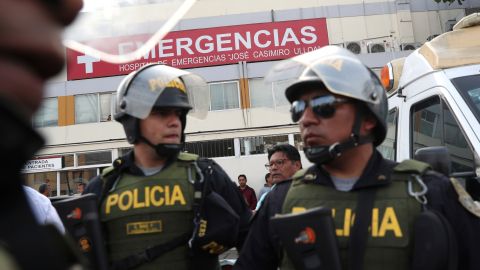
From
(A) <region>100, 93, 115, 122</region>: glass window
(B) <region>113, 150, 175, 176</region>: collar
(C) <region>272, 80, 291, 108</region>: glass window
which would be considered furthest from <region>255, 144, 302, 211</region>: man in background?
(A) <region>100, 93, 115, 122</region>: glass window

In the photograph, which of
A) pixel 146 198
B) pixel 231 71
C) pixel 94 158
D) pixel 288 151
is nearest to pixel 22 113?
pixel 146 198

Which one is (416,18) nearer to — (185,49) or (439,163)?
(185,49)

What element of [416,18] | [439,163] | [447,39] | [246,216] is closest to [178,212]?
[246,216]

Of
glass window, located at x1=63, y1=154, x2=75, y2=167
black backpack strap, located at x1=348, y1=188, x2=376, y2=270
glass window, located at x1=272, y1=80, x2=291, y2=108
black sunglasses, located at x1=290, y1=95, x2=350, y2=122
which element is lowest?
black backpack strap, located at x1=348, y1=188, x2=376, y2=270

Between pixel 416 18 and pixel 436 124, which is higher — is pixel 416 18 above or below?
above

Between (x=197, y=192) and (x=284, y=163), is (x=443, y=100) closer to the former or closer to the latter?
(x=284, y=163)

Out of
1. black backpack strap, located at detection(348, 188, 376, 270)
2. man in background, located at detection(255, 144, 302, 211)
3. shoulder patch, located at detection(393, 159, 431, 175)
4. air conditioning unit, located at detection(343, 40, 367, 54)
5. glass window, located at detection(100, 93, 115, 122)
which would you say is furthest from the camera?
air conditioning unit, located at detection(343, 40, 367, 54)

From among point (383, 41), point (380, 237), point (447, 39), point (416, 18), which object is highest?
point (416, 18)

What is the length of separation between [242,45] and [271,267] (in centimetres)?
1609

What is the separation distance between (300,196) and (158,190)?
0.79 metres

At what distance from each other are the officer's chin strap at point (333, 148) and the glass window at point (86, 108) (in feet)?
54.3

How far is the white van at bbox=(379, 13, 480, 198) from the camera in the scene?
9.77 ft

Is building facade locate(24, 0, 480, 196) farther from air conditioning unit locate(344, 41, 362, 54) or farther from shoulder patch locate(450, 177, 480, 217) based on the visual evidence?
shoulder patch locate(450, 177, 480, 217)

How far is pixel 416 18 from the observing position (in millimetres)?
18828
